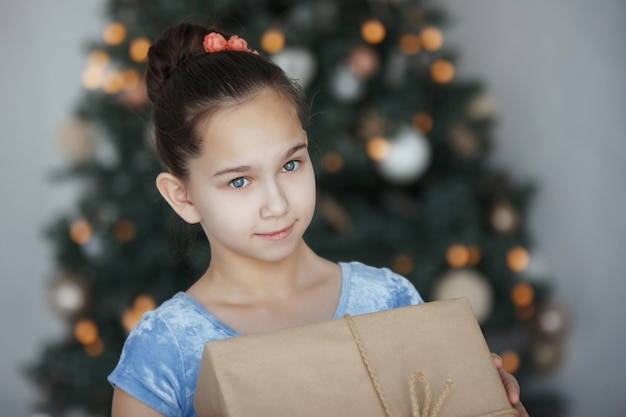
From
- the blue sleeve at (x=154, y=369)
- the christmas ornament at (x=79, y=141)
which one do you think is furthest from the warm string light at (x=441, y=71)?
the blue sleeve at (x=154, y=369)

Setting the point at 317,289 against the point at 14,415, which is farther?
the point at 14,415

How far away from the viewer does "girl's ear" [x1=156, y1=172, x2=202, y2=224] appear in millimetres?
1555

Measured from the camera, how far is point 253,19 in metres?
2.69

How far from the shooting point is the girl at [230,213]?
4.64 feet

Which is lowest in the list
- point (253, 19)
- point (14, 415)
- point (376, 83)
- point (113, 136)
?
point (14, 415)

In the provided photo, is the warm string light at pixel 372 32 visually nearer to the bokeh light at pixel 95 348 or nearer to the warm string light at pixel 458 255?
the warm string light at pixel 458 255

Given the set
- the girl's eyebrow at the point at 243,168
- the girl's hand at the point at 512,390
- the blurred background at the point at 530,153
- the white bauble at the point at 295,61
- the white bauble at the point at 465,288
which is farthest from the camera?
the blurred background at the point at 530,153

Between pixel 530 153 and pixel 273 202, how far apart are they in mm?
2411

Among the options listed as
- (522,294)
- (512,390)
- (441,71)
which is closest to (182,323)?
(512,390)

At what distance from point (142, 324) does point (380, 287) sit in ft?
1.51

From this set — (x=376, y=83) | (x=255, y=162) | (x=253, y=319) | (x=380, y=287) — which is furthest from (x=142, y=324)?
(x=376, y=83)

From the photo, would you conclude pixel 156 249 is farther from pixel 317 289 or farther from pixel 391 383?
pixel 391 383

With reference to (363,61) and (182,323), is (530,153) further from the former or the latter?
(182,323)

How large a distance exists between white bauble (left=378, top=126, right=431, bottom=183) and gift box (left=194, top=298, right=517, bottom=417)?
1.48 m
